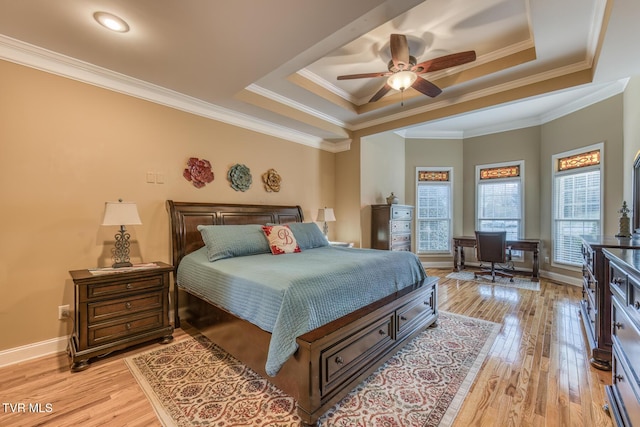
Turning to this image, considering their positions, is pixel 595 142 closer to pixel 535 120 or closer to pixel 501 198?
pixel 535 120

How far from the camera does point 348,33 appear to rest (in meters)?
2.21

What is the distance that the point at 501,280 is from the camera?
4.89 m

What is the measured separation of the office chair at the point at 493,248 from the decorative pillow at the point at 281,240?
3615mm

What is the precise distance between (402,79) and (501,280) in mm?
4109

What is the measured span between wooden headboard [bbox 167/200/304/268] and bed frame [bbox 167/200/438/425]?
10 mm

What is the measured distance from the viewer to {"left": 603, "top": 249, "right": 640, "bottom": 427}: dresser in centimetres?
115

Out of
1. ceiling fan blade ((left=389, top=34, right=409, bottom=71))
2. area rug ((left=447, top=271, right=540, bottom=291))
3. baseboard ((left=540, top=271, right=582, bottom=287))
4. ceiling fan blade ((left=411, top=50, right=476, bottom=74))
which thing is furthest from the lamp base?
baseboard ((left=540, top=271, right=582, bottom=287))

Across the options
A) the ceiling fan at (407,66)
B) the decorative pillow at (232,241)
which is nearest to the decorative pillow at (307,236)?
the decorative pillow at (232,241)

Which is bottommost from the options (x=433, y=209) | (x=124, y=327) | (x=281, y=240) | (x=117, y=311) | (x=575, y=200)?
(x=124, y=327)

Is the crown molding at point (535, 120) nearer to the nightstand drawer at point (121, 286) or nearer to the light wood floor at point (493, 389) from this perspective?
the light wood floor at point (493, 389)

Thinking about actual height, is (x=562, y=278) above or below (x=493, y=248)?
below

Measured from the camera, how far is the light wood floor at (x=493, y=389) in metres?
1.60

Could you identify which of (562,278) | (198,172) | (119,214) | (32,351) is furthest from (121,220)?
(562,278)

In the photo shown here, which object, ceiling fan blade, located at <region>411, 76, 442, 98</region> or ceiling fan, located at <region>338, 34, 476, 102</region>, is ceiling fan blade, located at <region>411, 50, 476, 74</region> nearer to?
ceiling fan, located at <region>338, 34, 476, 102</region>
